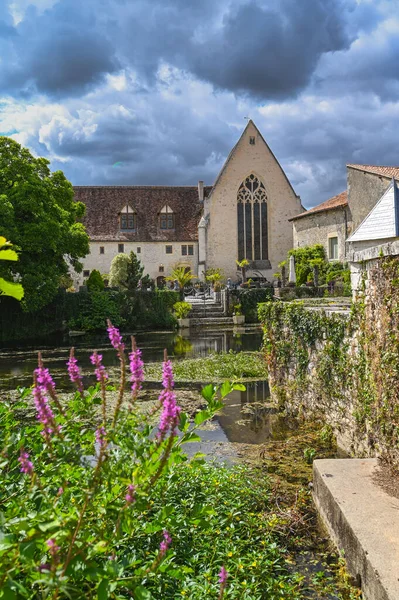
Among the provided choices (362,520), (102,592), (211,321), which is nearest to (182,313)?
(211,321)

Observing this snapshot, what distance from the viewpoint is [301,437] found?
8539 mm

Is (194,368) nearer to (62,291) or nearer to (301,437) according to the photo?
(301,437)

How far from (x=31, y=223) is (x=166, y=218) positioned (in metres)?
25.4

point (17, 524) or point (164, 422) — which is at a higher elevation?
point (164, 422)

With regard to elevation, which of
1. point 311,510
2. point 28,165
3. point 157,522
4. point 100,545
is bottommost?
point 311,510

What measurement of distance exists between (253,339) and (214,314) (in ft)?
31.9

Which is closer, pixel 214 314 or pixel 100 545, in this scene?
pixel 100 545

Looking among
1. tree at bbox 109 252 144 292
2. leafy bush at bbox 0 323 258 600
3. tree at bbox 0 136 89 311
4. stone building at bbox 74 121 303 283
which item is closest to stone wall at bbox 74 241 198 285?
stone building at bbox 74 121 303 283

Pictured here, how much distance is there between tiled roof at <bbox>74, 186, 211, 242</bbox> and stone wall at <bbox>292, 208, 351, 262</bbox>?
483 inches

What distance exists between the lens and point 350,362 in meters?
7.54

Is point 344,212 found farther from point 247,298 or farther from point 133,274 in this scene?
point 133,274

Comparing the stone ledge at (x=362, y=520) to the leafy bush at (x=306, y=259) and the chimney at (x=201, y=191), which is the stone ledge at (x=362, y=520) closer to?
the leafy bush at (x=306, y=259)

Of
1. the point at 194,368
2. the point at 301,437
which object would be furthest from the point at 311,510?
the point at 194,368

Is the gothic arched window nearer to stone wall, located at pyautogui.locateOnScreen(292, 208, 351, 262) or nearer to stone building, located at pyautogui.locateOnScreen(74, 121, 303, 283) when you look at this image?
stone building, located at pyautogui.locateOnScreen(74, 121, 303, 283)
